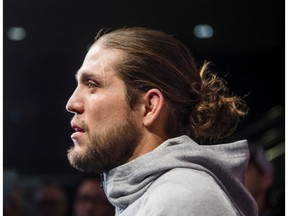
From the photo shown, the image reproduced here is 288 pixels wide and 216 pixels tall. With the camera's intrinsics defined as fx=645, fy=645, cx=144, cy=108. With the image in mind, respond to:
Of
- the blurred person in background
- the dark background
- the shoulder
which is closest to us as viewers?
the shoulder

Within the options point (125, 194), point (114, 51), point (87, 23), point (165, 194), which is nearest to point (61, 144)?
point (87, 23)

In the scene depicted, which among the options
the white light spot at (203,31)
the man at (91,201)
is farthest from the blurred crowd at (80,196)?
the white light spot at (203,31)

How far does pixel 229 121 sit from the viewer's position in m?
1.47

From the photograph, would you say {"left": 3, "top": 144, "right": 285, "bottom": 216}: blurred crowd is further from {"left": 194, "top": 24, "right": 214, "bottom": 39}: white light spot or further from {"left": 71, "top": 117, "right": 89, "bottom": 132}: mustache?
{"left": 71, "top": 117, "right": 89, "bottom": 132}: mustache

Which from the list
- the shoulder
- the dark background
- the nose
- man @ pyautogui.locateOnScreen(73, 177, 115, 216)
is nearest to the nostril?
the nose

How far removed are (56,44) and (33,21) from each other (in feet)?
0.36

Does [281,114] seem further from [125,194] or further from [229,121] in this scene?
[125,194]

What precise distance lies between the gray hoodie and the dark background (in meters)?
0.80

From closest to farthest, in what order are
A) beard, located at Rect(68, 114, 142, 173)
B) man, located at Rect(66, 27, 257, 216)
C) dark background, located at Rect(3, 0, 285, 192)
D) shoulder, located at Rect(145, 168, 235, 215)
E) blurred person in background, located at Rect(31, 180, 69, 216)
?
shoulder, located at Rect(145, 168, 235, 215)
man, located at Rect(66, 27, 257, 216)
beard, located at Rect(68, 114, 142, 173)
dark background, located at Rect(3, 0, 285, 192)
blurred person in background, located at Rect(31, 180, 69, 216)

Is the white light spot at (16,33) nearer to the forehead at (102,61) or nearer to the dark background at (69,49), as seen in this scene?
the dark background at (69,49)

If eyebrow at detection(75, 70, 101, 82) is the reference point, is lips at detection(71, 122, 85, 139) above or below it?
below

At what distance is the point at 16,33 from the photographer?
2.17 meters

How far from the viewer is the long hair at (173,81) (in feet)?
4.54

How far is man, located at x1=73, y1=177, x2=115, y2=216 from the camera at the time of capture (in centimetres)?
215
